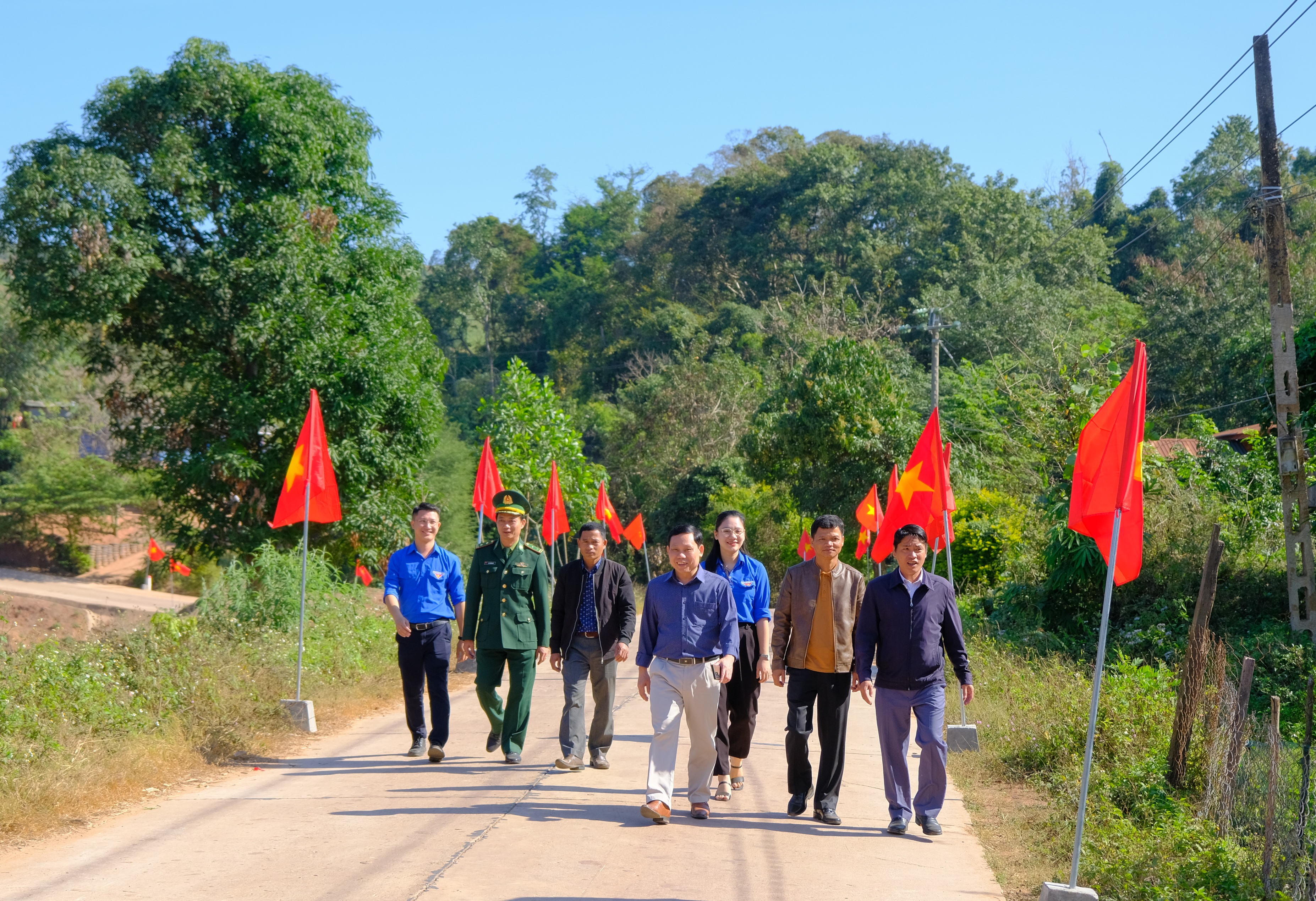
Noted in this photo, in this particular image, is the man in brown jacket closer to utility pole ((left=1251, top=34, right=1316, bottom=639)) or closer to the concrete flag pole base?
the concrete flag pole base

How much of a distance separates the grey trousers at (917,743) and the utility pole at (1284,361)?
32.8 ft

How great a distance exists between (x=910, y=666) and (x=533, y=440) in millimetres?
24457

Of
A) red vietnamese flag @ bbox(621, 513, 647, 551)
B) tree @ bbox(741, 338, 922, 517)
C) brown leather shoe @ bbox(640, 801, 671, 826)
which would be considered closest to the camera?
brown leather shoe @ bbox(640, 801, 671, 826)

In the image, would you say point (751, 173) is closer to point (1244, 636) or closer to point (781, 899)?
point (1244, 636)

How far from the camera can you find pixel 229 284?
2216 cm

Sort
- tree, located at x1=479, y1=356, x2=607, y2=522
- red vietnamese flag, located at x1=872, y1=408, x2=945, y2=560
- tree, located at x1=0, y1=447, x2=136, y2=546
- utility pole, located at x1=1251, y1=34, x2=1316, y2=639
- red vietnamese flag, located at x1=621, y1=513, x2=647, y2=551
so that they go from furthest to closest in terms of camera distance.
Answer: tree, located at x1=0, y1=447, x2=136, y2=546, red vietnamese flag, located at x1=621, y1=513, x2=647, y2=551, tree, located at x1=479, y1=356, x2=607, y2=522, utility pole, located at x1=1251, y1=34, x2=1316, y2=639, red vietnamese flag, located at x1=872, y1=408, x2=945, y2=560

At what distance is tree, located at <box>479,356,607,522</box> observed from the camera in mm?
30094

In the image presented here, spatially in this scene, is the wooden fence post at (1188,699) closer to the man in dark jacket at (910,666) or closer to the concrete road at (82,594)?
the man in dark jacket at (910,666)

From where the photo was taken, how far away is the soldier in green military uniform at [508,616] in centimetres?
816

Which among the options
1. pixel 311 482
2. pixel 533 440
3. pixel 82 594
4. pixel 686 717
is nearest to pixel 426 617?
pixel 686 717

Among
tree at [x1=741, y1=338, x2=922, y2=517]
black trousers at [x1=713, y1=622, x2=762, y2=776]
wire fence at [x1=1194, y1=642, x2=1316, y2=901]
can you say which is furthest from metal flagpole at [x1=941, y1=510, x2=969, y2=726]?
tree at [x1=741, y1=338, x2=922, y2=517]

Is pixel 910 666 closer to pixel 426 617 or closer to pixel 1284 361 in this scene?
pixel 426 617

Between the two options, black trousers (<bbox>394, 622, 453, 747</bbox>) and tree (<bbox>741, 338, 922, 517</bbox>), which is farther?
tree (<bbox>741, 338, 922, 517</bbox>)

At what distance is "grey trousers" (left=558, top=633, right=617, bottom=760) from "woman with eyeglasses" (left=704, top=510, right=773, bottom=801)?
0.94 meters
